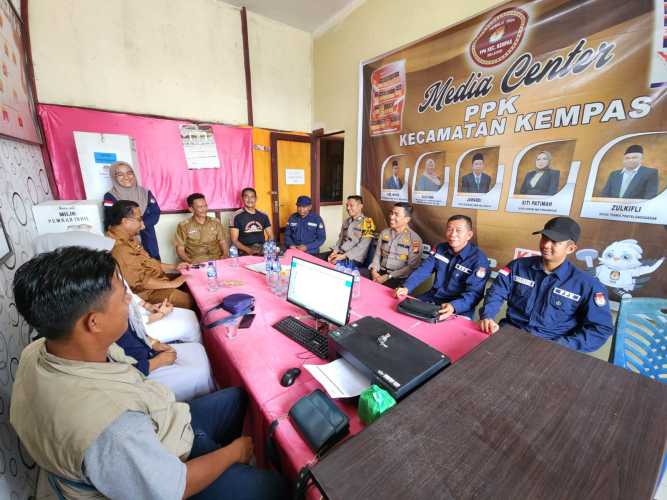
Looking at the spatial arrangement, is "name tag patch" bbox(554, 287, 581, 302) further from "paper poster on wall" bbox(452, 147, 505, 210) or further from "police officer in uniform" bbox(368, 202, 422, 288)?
"police officer in uniform" bbox(368, 202, 422, 288)

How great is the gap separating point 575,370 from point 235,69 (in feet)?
14.2

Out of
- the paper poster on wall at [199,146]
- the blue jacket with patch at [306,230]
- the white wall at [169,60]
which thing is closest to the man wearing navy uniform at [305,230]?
the blue jacket with patch at [306,230]

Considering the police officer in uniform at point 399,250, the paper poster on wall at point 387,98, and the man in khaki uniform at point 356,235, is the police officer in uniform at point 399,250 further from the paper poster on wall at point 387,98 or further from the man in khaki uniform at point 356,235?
the paper poster on wall at point 387,98

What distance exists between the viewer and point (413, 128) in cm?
278

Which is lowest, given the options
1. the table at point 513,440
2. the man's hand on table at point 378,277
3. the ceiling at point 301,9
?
the man's hand on table at point 378,277

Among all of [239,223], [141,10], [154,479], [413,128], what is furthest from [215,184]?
[154,479]

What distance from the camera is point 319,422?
75cm

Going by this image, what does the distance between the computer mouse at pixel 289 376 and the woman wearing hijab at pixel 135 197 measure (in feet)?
9.64

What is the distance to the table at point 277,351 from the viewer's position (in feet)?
2.76

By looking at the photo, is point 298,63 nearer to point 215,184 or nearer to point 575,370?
point 215,184

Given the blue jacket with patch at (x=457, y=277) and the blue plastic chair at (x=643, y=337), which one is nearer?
the blue plastic chair at (x=643, y=337)

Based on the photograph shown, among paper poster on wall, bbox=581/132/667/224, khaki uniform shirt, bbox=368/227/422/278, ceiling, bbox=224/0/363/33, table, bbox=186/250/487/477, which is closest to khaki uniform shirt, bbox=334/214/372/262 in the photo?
khaki uniform shirt, bbox=368/227/422/278

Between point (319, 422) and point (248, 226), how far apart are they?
3.03m

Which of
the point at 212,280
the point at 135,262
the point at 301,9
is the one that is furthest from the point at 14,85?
the point at 301,9
